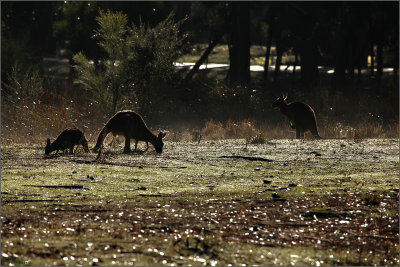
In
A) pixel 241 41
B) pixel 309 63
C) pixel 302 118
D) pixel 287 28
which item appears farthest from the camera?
pixel 287 28

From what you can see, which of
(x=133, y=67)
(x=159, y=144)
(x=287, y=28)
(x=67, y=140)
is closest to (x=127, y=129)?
(x=159, y=144)

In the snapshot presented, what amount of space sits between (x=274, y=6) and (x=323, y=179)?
26.1m

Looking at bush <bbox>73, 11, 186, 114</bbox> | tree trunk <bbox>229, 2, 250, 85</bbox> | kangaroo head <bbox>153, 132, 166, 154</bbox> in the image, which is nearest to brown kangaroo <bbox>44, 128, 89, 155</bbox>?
kangaroo head <bbox>153, 132, 166, 154</bbox>

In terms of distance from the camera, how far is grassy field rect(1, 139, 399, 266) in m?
5.79

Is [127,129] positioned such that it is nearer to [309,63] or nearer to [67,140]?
[67,140]

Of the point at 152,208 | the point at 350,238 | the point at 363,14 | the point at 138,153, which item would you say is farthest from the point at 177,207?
the point at 363,14

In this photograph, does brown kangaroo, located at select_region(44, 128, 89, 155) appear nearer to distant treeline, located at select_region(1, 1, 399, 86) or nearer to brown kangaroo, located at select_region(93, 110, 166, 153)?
brown kangaroo, located at select_region(93, 110, 166, 153)

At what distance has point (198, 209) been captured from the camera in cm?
795

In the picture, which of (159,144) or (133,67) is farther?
(133,67)

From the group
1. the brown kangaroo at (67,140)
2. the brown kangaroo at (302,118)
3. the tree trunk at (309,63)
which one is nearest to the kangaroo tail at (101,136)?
the brown kangaroo at (67,140)

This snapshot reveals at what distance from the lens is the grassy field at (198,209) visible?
19.0 feet

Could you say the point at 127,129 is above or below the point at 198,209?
above

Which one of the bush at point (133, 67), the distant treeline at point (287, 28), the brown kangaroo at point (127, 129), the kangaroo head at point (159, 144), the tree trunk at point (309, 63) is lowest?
the kangaroo head at point (159, 144)

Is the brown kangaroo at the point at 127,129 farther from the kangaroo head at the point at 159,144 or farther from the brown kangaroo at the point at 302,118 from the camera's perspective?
the brown kangaroo at the point at 302,118
